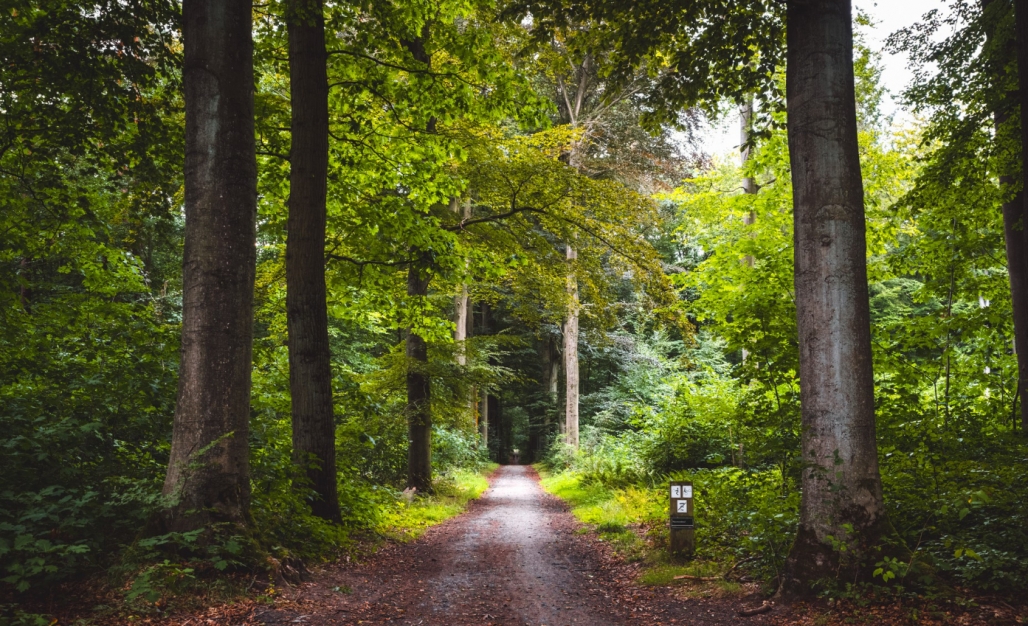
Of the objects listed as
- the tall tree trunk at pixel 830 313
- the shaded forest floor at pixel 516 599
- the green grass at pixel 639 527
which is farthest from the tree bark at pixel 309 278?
the tall tree trunk at pixel 830 313

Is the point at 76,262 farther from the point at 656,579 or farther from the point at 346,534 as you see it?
the point at 656,579

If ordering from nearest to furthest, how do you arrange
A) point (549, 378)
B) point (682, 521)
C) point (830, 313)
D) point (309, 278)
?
1. point (830, 313)
2. point (682, 521)
3. point (309, 278)
4. point (549, 378)

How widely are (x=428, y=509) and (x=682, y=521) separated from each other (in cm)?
667


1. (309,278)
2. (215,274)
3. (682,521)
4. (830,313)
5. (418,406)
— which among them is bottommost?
(682,521)

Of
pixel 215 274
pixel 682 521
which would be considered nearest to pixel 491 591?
pixel 682 521

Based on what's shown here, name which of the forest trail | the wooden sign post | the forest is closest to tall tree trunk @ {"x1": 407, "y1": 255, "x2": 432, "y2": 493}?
the forest

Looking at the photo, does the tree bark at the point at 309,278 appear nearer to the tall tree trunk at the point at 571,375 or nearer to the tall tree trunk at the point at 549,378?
the tall tree trunk at the point at 571,375

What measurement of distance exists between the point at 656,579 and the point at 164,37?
8551mm

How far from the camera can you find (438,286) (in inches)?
504

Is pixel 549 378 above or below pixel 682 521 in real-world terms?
above

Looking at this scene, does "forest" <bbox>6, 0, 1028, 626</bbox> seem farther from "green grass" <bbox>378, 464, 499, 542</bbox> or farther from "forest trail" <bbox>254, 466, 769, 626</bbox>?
"forest trail" <bbox>254, 466, 769, 626</bbox>

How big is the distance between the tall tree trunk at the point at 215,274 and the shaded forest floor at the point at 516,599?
1048 millimetres

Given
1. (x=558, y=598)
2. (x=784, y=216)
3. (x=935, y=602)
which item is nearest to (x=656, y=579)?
(x=558, y=598)

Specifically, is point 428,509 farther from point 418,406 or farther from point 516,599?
point 516,599
